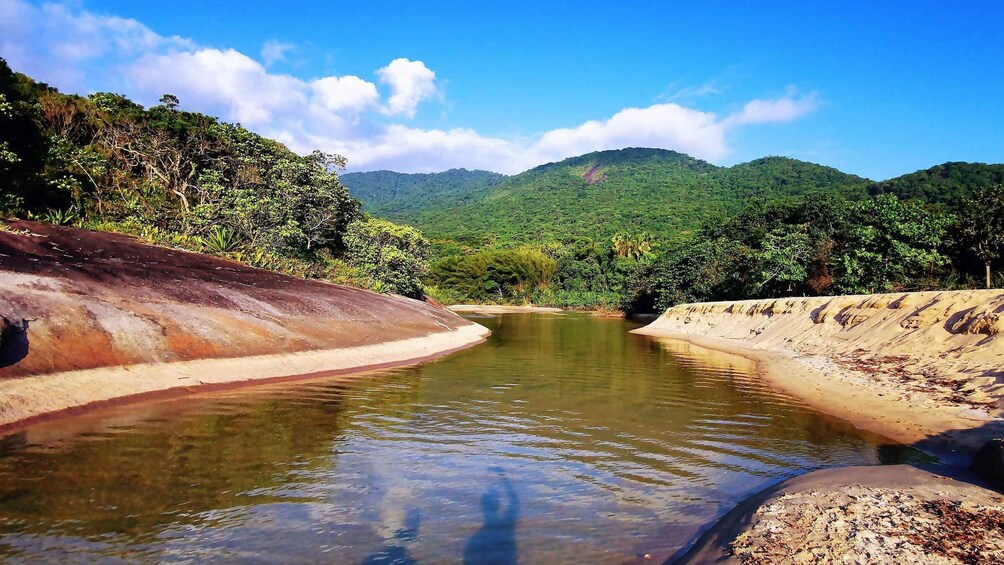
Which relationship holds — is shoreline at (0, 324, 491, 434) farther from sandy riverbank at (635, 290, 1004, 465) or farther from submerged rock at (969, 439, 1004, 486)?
submerged rock at (969, 439, 1004, 486)

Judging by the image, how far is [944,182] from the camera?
340 ft

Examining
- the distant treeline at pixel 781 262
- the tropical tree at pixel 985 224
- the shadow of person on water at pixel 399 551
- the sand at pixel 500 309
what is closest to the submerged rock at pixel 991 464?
the shadow of person on water at pixel 399 551

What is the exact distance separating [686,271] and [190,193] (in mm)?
56931

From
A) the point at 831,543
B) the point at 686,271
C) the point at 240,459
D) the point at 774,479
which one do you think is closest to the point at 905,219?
the point at 686,271

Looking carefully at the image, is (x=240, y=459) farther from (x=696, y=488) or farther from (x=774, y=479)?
(x=774, y=479)

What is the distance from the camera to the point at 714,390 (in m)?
18.6

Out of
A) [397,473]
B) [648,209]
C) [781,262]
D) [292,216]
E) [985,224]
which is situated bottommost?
[397,473]

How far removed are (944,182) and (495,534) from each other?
435 ft

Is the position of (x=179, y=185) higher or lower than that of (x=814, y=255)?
higher

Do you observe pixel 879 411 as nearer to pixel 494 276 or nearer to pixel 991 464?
pixel 991 464

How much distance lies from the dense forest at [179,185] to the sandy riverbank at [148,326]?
6.95 metres

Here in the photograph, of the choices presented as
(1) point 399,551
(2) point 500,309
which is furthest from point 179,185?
(2) point 500,309

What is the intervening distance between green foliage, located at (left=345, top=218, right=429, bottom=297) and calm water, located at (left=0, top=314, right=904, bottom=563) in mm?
29149

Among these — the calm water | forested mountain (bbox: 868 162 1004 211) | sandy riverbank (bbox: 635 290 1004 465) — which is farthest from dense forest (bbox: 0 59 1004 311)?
forested mountain (bbox: 868 162 1004 211)
